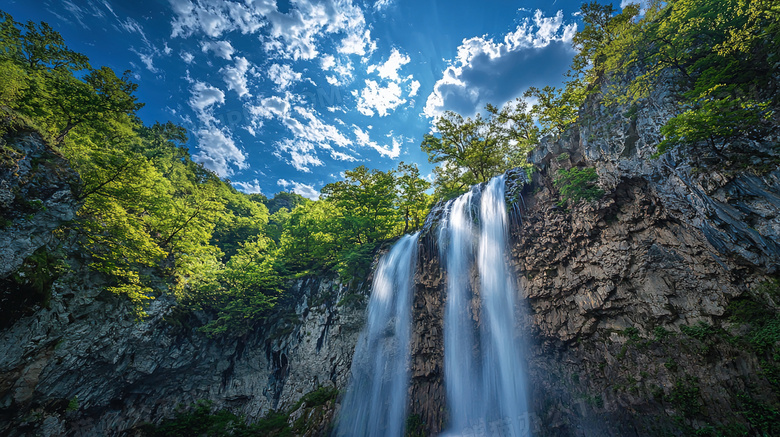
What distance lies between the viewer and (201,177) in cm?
2520

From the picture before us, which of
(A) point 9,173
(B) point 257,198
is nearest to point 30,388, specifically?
(A) point 9,173

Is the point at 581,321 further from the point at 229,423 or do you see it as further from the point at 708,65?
the point at 229,423

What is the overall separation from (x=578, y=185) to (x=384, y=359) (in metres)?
11.2

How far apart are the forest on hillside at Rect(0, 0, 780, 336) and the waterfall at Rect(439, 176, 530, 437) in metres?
3.33

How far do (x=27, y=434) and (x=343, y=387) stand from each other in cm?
1193

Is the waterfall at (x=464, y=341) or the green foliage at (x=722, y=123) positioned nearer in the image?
the green foliage at (x=722, y=123)

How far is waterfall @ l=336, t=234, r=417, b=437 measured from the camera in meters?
10.0

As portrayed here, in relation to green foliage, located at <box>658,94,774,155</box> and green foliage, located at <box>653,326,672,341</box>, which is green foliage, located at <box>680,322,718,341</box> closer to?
green foliage, located at <box>653,326,672,341</box>

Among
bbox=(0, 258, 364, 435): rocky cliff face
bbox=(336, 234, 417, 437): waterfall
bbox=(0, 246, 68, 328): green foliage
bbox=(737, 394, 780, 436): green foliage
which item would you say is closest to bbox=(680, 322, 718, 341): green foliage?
bbox=(737, 394, 780, 436): green foliage

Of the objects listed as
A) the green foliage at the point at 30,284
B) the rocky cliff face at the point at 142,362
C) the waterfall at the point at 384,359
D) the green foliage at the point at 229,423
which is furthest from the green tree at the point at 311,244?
the green foliage at the point at 30,284

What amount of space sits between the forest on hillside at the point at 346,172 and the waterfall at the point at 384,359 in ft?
7.58

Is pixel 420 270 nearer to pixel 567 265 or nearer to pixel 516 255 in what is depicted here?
pixel 516 255

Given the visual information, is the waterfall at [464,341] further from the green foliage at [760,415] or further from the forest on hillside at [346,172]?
the green foliage at [760,415]

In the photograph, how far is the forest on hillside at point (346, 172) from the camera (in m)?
5.84
